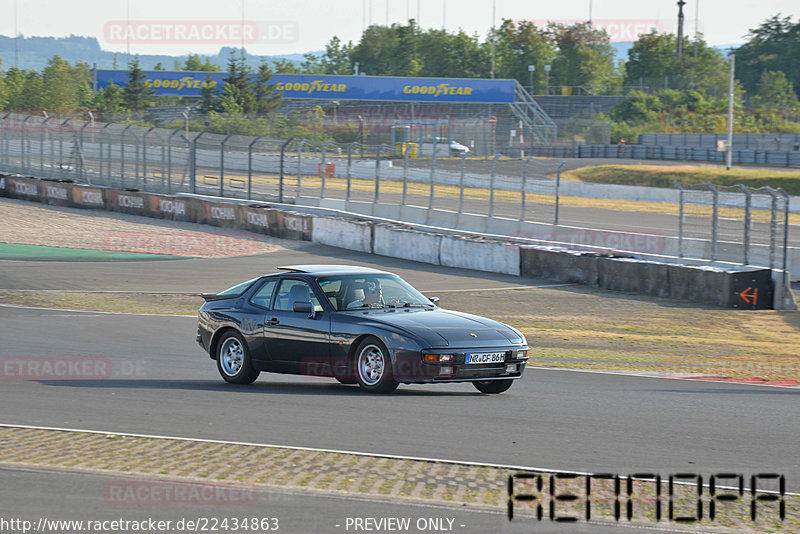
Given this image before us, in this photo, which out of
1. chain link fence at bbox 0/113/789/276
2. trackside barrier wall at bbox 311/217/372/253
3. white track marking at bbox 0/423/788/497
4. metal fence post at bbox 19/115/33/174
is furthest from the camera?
metal fence post at bbox 19/115/33/174

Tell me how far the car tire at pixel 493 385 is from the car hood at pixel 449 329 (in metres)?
0.59

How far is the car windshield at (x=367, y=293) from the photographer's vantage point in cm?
1060

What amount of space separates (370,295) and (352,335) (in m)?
0.70

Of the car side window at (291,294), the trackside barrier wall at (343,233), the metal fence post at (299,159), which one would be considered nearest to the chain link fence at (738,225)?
the trackside barrier wall at (343,233)

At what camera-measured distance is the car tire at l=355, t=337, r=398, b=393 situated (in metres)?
9.89

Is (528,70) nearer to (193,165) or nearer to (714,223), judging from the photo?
(193,165)

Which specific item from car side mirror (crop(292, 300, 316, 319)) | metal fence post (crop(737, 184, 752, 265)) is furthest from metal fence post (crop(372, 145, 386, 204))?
car side mirror (crop(292, 300, 316, 319))

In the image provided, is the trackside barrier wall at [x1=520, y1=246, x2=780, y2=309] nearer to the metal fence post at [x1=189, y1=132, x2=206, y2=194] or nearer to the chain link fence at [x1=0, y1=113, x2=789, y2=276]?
Answer: the chain link fence at [x1=0, y1=113, x2=789, y2=276]

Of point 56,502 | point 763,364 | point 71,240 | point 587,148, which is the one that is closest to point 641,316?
point 763,364

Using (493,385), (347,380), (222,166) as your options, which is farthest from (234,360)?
(222,166)

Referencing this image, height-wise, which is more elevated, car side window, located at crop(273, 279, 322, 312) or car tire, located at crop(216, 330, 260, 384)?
car side window, located at crop(273, 279, 322, 312)

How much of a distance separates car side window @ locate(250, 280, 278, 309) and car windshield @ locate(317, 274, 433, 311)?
25.5 inches

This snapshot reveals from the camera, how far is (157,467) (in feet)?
23.2

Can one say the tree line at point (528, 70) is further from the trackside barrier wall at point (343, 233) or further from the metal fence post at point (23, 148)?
the trackside barrier wall at point (343, 233)
